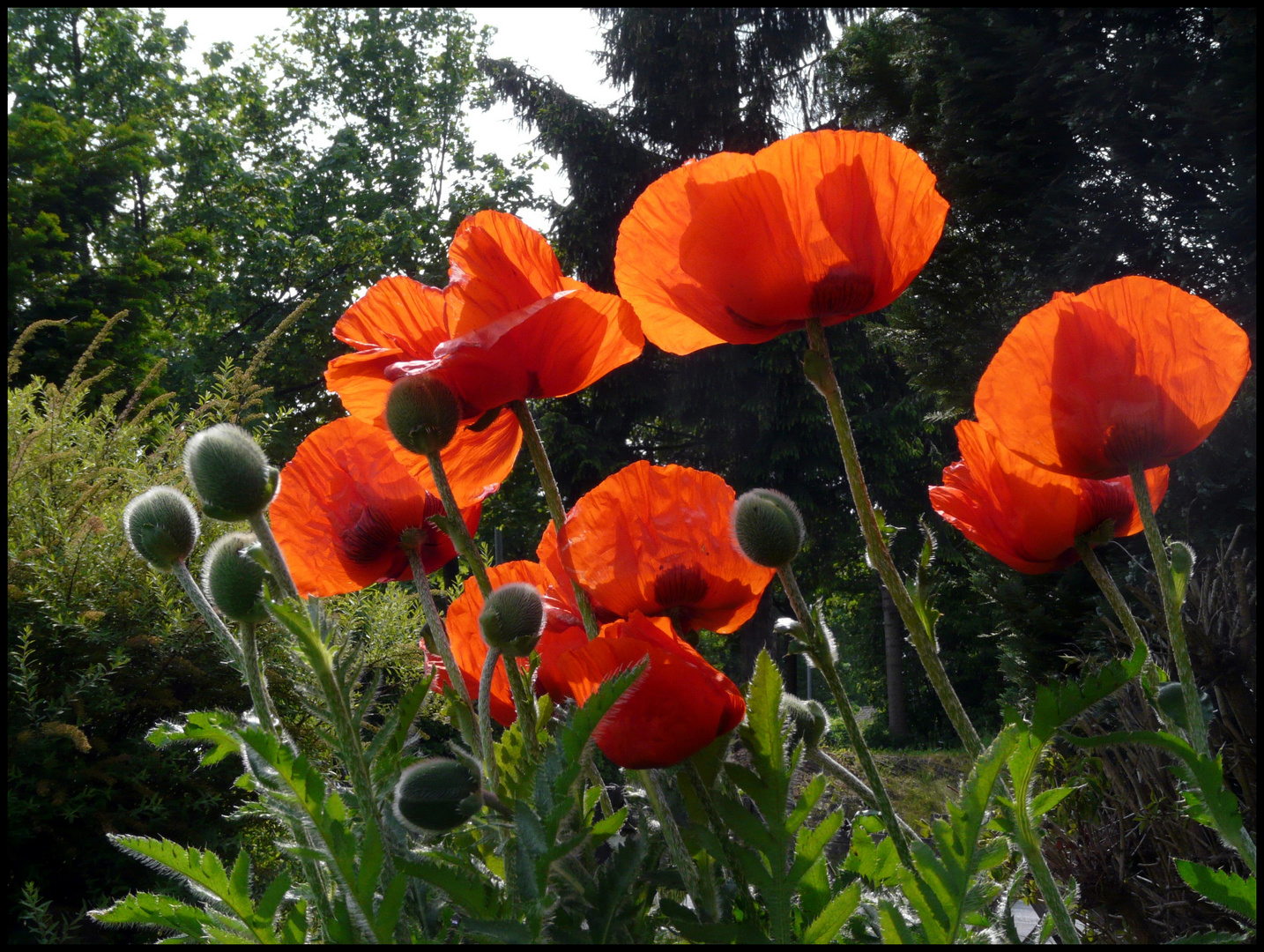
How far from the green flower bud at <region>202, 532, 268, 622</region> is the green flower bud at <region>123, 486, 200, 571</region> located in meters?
0.03

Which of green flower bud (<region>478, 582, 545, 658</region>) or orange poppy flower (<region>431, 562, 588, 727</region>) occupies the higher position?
green flower bud (<region>478, 582, 545, 658</region>)

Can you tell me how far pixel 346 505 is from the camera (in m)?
0.64

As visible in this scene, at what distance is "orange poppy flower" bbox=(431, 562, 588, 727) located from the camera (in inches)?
23.3

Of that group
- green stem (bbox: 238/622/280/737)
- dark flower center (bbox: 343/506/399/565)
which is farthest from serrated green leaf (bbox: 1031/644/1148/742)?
dark flower center (bbox: 343/506/399/565)

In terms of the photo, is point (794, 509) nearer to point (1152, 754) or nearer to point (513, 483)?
point (1152, 754)

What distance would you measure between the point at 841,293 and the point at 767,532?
7.0 inches

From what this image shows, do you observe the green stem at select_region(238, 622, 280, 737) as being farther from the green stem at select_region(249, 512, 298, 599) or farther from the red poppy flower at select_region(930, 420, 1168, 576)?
the red poppy flower at select_region(930, 420, 1168, 576)

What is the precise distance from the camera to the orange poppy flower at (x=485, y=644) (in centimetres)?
59

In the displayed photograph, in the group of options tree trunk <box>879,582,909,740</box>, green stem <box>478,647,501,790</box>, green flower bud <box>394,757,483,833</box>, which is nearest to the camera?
green flower bud <box>394,757,483,833</box>

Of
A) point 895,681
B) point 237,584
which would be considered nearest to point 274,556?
point 237,584

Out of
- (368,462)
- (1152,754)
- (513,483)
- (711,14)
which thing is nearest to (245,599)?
(368,462)

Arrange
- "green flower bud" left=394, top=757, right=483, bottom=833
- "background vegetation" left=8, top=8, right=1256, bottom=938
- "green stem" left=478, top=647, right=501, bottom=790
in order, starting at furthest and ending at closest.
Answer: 1. "background vegetation" left=8, top=8, right=1256, bottom=938
2. "green stem" left=478, top=647, right=501, bottom=790
3. "green flower bud" left=394, top=757, right=483, bottom=833

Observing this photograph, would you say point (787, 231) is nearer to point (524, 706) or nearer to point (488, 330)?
point (488, 330)

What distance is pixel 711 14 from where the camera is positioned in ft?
32.3
